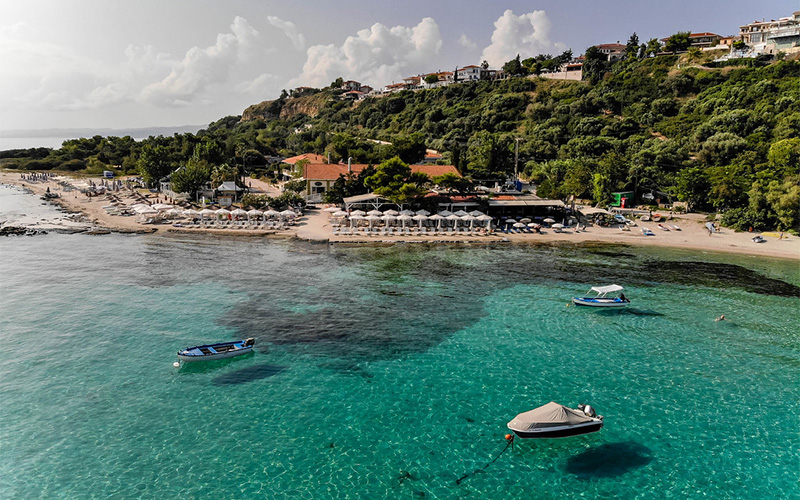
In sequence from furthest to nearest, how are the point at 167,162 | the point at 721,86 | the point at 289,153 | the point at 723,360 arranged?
the point at 289,153 → the point at 721,86 → the point at 167,162 → the point at 723,360

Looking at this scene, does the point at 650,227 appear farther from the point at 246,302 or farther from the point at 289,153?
the point at 289,153

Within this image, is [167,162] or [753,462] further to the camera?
[167,162]

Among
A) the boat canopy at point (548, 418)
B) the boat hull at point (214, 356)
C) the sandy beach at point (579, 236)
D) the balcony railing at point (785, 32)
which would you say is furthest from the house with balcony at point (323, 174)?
the balcony railing at point (785, 32)

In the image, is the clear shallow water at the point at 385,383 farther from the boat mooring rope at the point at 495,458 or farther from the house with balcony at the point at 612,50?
the house with balcony at the point at 612,50

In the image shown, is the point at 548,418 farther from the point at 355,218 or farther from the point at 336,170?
the point at 336,170

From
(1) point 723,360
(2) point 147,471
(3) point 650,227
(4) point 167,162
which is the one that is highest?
(4) point 167,162

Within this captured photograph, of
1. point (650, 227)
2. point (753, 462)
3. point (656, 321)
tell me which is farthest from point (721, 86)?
point (753, 462)

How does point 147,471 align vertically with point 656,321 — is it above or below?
below
